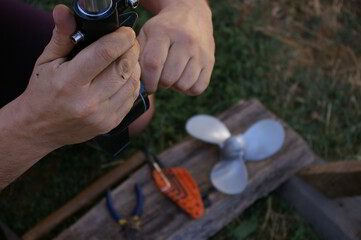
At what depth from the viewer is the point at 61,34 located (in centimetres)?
61

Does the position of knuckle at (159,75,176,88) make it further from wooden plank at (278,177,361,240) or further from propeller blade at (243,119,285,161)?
wooden plank at (278,177,361,240)

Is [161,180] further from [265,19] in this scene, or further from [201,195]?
[265,19]

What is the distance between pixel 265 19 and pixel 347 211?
48.8 inches

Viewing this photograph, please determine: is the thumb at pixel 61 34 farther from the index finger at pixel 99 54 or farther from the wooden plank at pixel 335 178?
the wooden plank at pixel 335 178

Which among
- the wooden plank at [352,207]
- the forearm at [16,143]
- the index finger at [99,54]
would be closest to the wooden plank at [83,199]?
the forearm at [16,143]

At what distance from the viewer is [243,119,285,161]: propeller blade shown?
4.67 ft

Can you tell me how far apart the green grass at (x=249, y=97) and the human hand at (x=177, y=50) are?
30.8 inches

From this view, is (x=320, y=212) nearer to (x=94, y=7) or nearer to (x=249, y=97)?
(x=249, y=97)

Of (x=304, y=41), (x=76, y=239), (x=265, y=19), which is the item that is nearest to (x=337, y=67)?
(x=304, y=41)

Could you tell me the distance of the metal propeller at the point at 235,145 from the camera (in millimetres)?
1361

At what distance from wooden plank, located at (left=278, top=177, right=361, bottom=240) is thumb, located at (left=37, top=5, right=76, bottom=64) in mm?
1145

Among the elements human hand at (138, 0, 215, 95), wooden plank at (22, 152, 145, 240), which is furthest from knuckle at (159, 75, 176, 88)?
wooden plank at (22, 152, 145, 240)

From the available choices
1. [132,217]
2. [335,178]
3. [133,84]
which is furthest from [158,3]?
[335,178]

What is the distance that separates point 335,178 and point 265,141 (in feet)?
0.88
